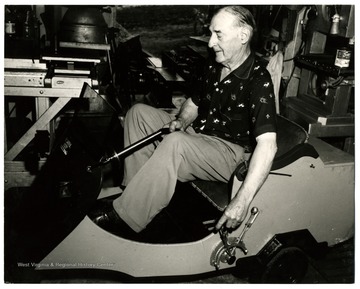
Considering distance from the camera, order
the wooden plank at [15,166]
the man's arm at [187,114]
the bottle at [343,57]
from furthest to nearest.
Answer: the wooden plank at [15,166] → the bottle at [343,57] → the man's arm at [187,114]

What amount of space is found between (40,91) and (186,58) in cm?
172

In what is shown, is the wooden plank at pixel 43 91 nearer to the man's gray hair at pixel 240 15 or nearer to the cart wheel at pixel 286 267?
the man's gray hair at pixel 240 15

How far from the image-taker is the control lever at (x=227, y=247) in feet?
6.74

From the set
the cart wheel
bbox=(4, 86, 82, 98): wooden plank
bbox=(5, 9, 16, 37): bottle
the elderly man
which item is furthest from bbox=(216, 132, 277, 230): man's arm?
bbox=(5, 9, 16, 37): bottle

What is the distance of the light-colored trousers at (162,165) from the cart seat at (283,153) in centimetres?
6

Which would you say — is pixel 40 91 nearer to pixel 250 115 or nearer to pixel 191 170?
pixel 191 170

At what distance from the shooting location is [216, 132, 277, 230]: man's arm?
76.0 inches

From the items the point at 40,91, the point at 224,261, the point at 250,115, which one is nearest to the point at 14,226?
the point at 224,261

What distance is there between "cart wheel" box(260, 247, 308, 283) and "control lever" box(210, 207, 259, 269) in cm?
22

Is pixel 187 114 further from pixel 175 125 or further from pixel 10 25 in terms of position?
pixel 10 25

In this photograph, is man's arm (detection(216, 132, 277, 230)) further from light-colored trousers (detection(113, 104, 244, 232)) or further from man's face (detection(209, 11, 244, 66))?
man's face (detection(209, 11, 244, 66))

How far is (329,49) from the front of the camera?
3.95m

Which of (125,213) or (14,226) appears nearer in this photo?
(14,226)

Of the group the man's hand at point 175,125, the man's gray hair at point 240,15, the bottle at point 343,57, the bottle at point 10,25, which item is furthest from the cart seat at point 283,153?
the bottle at point 10,25
